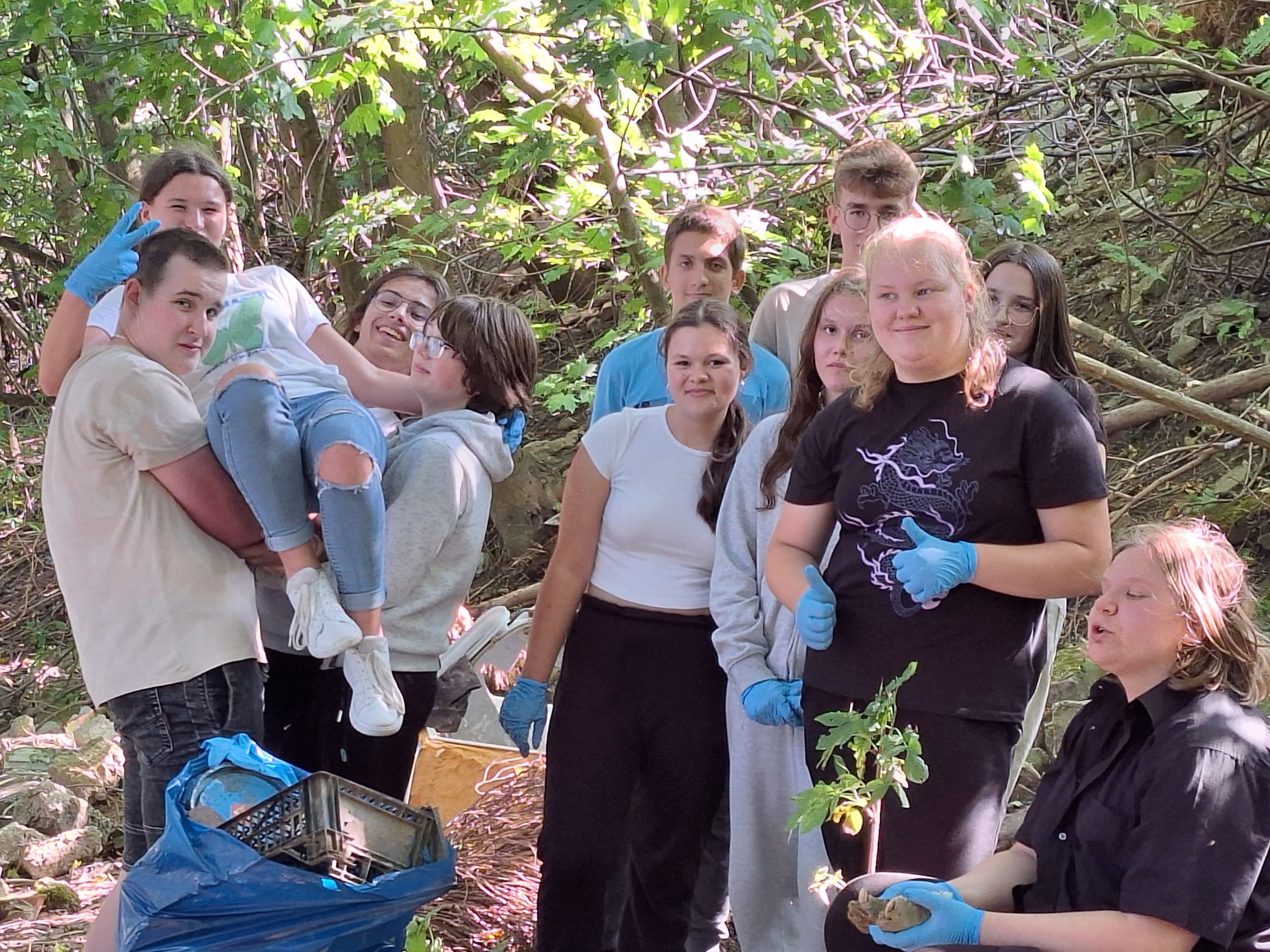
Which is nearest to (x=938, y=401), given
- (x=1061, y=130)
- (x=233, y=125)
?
(x=1061, y=130)

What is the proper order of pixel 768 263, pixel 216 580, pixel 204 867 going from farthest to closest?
pixel 768 263, pixel 216 580, pixel 204 867

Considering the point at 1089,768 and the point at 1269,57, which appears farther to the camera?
the point at 1269,57

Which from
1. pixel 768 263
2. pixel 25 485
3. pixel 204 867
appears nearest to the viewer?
pixel 204 867

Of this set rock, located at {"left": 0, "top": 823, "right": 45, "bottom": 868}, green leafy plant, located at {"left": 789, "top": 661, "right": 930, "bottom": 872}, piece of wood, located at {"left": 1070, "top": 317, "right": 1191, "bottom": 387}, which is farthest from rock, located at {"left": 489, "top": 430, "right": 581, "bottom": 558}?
green leafy plant, located at {"left": 789, "top": 661, "right": 930, "bottom": 872}

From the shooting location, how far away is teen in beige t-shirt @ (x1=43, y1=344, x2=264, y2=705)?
224 centimetres

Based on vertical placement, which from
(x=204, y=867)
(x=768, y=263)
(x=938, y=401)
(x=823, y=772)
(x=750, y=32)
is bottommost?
(x=204, y=867)

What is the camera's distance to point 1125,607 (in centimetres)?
182

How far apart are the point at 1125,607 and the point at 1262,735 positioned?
25cm

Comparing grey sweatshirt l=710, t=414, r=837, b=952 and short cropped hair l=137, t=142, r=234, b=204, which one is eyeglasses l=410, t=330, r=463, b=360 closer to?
short cropped hair l=137, t=142, r=234, b=204

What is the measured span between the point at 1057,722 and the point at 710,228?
1.83 m

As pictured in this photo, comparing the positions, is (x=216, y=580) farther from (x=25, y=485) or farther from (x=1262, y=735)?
(x=25, y=485)

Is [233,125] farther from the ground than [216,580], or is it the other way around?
[233,125]

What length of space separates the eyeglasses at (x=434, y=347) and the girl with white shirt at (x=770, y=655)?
0.74 m

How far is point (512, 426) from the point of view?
9.52ft
